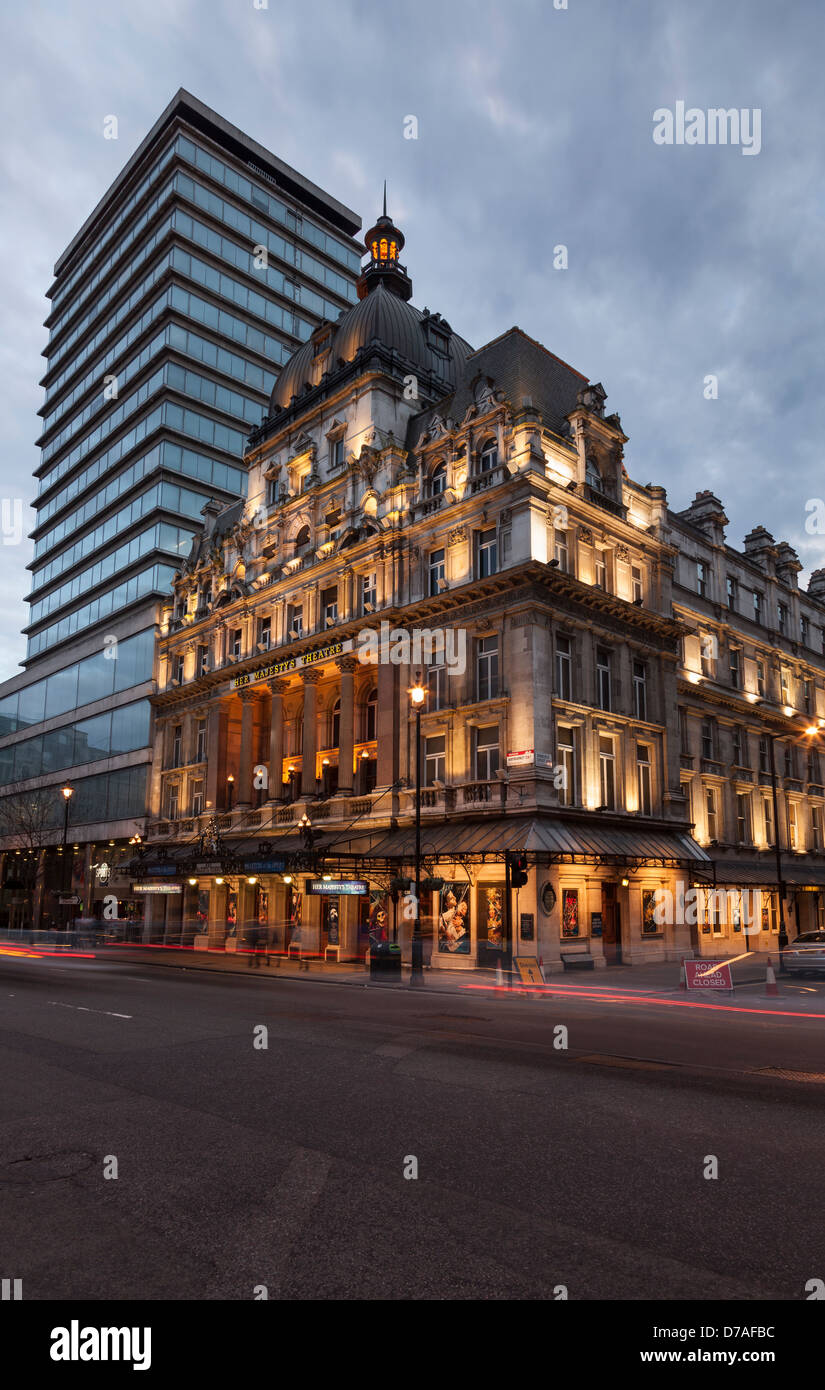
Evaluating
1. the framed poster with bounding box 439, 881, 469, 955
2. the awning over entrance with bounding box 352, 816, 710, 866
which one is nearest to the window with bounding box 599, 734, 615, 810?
the awning over entrance with bounding box 352, 816, 710, 866

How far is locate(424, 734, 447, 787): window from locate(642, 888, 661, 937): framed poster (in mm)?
10222

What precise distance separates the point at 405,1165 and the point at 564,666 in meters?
29.9

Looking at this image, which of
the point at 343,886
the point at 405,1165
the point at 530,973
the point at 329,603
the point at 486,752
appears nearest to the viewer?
the point at 405,1165

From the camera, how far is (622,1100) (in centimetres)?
980

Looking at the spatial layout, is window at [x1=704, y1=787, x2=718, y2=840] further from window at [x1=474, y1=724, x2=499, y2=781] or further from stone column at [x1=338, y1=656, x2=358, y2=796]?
stone column at [x1=338, y1=656, x2=358, y2=796]

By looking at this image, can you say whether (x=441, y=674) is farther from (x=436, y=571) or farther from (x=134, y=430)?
(x=134, y=430)

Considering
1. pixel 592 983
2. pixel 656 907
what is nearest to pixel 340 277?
pixel 656 907

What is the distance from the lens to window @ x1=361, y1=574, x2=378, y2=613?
41562 millimetres

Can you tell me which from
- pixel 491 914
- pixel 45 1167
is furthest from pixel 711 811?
pixel 45 1167

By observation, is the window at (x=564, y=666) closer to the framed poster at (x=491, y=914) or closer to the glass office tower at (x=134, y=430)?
the framed poster at (x=491, y=914)

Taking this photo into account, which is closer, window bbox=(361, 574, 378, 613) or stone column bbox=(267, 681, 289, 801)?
window bbox=(361, 574, 378, 613)

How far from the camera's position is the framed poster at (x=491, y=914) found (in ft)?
106

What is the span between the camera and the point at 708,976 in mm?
22797
